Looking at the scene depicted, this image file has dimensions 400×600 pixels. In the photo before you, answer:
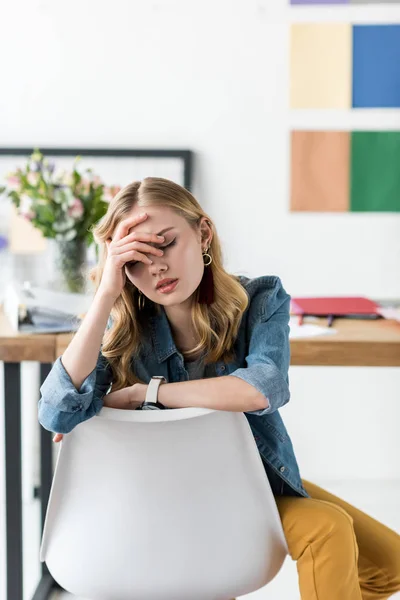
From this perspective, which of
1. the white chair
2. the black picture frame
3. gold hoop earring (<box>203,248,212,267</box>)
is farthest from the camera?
the black picture frame

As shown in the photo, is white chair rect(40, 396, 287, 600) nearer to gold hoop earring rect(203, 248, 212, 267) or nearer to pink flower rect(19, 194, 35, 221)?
gold hoop earring rect(203, 248, 212, 267)

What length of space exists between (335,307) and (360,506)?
110cm

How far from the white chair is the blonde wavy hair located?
313 mm

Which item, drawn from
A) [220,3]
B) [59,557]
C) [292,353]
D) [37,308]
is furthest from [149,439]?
[220,3]

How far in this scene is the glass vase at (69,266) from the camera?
209cm

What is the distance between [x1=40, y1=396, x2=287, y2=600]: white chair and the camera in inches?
41.9

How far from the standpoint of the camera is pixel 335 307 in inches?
83.6

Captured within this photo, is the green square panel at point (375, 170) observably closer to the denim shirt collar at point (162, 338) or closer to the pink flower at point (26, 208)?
the pink flower at point (26, 208)

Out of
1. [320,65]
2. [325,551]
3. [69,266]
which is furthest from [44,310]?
[320,65]

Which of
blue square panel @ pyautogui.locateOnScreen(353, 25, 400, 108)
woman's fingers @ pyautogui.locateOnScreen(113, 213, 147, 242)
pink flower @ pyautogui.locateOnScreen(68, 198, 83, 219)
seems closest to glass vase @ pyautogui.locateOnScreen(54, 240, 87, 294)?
pink flower @ pyautogui.locateOnScreen(68, 198, 83, 219)

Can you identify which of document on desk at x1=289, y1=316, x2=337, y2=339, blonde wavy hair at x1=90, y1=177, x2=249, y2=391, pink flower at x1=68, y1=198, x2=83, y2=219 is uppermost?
pink flower at x1=68, y1=198, x2=83, y2=219

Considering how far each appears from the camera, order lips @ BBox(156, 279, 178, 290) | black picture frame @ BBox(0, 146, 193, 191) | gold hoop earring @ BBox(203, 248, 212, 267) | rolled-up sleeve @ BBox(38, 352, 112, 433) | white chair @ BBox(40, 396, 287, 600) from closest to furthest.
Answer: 1. white chair @ BBox(40, 396, 287, 600)
2. rolled-up sleeve @ BBox(38, 352, 112, 433)
3. lips @ BBox(156, 279, 178, 290)
4. gold hoop earring @ BBox(203, 248, 212, 267)
5. black picture frame @ BBox(0, 146, 193, 191)

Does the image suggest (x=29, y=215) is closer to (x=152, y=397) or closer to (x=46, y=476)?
(x=46, y=476)

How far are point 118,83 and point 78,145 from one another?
0.94ft
